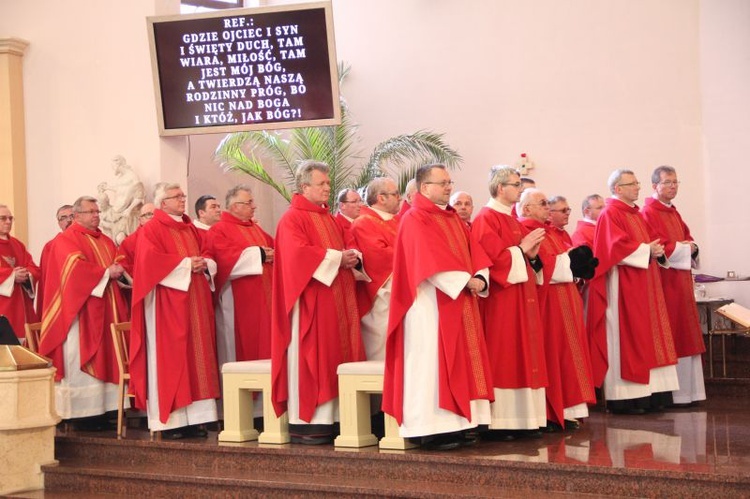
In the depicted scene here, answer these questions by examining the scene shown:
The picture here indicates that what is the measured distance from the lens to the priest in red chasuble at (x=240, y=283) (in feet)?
28.0

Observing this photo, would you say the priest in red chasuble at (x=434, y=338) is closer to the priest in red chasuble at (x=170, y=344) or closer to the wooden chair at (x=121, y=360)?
the priest in red chasuble at (x=170, y=344)

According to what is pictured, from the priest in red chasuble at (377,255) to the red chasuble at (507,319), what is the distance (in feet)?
2.84

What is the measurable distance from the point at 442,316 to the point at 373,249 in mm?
1264

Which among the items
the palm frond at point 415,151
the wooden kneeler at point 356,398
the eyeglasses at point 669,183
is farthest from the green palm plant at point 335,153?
the wooden kneeler at point 356,398

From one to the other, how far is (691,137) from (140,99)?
18.7ft

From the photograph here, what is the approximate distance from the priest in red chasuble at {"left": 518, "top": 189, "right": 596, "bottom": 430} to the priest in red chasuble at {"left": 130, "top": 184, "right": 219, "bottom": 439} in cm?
247

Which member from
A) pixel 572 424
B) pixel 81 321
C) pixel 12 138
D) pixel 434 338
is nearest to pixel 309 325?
pixel 434 338

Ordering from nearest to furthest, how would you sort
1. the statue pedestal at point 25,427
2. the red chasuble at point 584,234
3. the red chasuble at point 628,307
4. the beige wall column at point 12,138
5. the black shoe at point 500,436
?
the black shoe at point 500,436, the statue pedestal at point 25,427, the red chasuble at point 628,307, the red chasuble at point 584,234, the beige wall column at point 12,138

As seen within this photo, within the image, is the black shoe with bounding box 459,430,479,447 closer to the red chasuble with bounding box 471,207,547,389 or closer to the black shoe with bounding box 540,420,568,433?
the red chasuble with bounding box 471,207,547,389

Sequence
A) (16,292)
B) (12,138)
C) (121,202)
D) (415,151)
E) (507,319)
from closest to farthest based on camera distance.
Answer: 1. (507,319)
2. (16,292)
3. (121,202)
4. (12,138)
5. (415,151)

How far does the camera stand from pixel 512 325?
23.4 ft

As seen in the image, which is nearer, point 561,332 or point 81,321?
point 561,332

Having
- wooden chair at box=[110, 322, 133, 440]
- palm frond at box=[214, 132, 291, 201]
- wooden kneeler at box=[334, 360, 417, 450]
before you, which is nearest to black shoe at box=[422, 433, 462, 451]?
wooden kneeler at box=[334, 360, 417, 450]

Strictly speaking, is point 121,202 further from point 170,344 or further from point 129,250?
point 170,344
